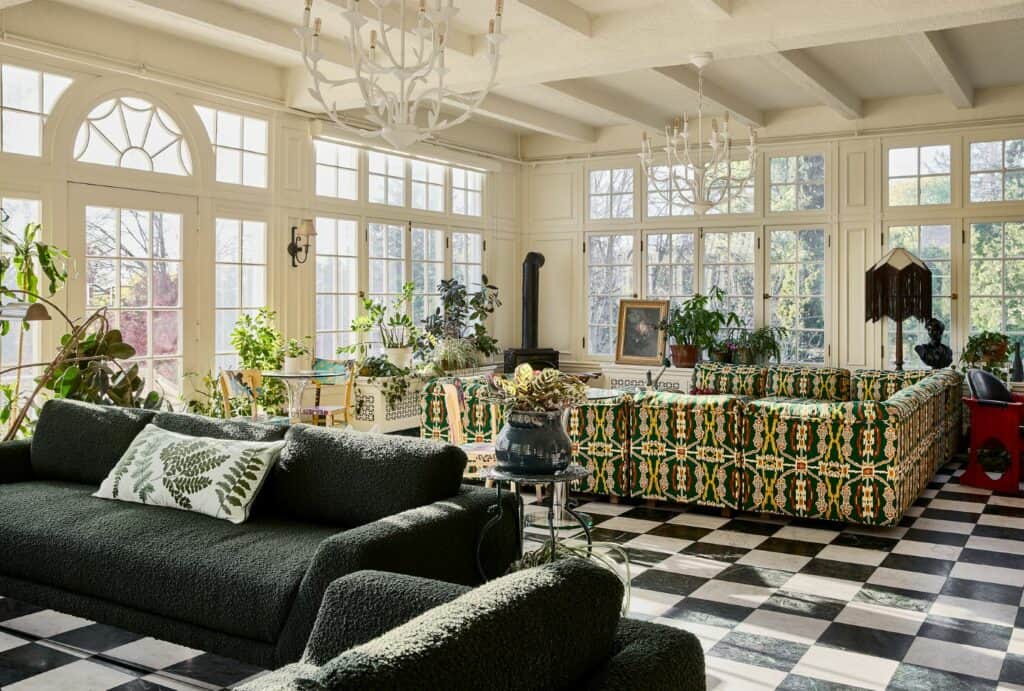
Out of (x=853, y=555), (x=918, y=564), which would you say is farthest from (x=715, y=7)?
(x=918, y=564)

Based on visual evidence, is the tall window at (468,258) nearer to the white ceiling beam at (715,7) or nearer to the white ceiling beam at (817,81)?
the white ceiling beam at (817,81)

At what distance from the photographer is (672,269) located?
34.7 feet

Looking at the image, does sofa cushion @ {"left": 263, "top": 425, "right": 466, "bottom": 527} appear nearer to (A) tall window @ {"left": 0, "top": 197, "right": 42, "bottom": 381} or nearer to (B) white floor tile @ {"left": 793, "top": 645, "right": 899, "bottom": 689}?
(B) white floor tile @ {"left": 793, "top": 645, "right": 899, "bottom": 689}

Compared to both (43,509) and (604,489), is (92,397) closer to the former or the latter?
(43,509)

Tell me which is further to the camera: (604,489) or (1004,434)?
(1004,434)

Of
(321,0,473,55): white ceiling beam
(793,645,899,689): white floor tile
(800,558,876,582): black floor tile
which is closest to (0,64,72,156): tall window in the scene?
(321,0,473,55): white ceiling beam

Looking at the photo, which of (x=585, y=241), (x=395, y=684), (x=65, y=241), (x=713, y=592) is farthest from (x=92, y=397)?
(x=585, y=241)

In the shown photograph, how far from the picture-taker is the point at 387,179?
9.42m

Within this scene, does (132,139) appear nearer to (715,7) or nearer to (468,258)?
(715,7)

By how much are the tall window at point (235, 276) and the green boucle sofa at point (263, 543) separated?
11.5ft

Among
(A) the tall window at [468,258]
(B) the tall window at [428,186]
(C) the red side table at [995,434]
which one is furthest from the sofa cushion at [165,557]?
(A) the tall window at [468,258]

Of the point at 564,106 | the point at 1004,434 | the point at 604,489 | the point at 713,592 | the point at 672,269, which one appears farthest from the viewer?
the point at 672,269

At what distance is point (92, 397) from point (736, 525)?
12.8 feet

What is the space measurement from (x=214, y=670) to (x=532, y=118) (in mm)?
7118
